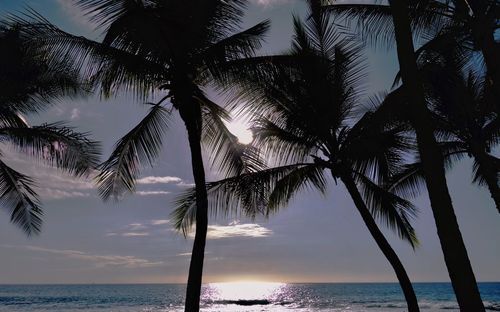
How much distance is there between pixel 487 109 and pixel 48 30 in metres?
12.5

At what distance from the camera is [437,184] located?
5.26 meters

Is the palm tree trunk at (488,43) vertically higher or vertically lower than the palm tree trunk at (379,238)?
higher

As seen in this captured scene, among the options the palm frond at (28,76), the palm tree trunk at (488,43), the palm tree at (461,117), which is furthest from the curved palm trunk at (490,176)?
the palm frond at (28,76)

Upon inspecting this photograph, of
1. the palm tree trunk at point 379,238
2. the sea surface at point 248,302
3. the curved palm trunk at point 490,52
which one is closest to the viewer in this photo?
the curved palm trunk at point 490,52

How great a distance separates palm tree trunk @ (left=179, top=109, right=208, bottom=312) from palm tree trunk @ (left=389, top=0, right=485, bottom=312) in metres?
5.63

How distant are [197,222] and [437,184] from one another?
6.06m

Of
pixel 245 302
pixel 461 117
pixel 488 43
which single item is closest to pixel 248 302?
pixel 245 302

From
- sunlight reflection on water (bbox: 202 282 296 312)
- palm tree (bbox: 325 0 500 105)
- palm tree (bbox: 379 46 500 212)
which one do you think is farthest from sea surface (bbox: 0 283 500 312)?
palm tree (bbox: 325 0 500 105)

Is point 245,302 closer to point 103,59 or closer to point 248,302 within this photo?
point 248,302

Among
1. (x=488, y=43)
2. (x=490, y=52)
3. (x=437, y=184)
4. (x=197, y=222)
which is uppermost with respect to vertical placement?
(x=488, y=43)

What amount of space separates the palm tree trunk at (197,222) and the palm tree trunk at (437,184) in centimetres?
563

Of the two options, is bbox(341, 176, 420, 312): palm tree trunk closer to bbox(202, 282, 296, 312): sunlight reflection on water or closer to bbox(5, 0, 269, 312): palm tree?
bbox(5, 0, 269, 312): palm tree

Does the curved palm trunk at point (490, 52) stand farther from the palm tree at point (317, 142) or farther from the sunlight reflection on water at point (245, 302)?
the sunlight reflection on water at point (245, 302)

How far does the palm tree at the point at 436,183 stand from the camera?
4852mm
